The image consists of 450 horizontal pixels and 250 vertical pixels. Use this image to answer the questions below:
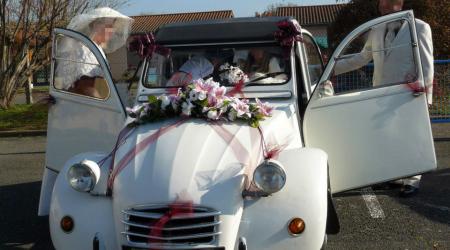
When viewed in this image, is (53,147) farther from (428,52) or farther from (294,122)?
(428,52)

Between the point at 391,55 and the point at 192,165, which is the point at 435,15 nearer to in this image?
the point at 391,55

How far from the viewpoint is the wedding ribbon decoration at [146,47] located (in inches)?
207

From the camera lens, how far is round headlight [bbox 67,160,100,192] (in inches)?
148

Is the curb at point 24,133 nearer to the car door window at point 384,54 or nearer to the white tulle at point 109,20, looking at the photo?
the white tulle at point 109,20

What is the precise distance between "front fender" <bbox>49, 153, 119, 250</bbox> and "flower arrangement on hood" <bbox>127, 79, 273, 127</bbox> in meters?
0.80

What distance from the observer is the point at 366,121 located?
4707 mm

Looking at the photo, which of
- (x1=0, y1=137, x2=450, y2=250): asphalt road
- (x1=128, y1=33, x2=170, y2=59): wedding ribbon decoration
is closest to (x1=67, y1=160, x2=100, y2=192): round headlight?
(x1=0, y1=137, x2=450, y2=250): asphalt road

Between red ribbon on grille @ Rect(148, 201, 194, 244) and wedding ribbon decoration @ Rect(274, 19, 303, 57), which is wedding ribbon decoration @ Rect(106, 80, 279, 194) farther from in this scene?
wedding ribbon decoration @ Rect(274, 19, 303, 57)

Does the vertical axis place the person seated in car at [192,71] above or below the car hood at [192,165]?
above

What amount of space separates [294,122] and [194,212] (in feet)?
5.27

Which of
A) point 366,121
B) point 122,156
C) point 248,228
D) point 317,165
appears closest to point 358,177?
point 366,121

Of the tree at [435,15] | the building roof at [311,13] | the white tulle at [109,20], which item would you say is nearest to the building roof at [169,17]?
the building roof at [311,13]

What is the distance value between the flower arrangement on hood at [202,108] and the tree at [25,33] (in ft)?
36.1

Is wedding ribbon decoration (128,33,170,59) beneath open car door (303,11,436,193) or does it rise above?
above
